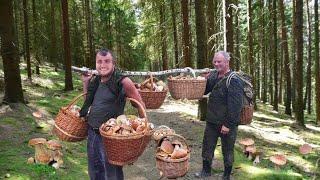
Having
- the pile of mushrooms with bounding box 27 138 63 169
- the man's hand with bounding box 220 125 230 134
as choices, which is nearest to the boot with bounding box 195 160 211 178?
the man's hand with bounding box 220 125 230 134

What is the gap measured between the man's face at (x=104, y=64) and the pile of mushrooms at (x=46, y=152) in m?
2.60

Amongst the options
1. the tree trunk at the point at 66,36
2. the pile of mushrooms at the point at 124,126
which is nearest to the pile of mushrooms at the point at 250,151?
the pile of mushrooms at the point at 124,126

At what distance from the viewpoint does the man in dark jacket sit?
6789mm

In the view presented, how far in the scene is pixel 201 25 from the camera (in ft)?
42.3

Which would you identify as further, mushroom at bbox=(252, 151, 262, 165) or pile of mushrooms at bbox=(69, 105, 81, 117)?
mushroom at bbox=(252, 151, 262, 165)

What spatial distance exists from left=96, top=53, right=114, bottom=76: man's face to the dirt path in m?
3.47

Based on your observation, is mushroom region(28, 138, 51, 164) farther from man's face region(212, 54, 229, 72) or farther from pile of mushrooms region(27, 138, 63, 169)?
man's face region(212, 54, 229, 72)

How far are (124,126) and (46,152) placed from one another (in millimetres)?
3212

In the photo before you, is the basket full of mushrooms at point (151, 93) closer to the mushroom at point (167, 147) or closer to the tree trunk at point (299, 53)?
the mushroom at point (167, 147)

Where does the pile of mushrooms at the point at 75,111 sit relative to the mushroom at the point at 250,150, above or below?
above

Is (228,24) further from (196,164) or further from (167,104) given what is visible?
(196,164)

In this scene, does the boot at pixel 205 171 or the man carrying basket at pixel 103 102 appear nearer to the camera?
the man carrying basket at pixel 103 102

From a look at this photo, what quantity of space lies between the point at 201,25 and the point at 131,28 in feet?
112

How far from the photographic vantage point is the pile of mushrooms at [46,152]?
283 inches
